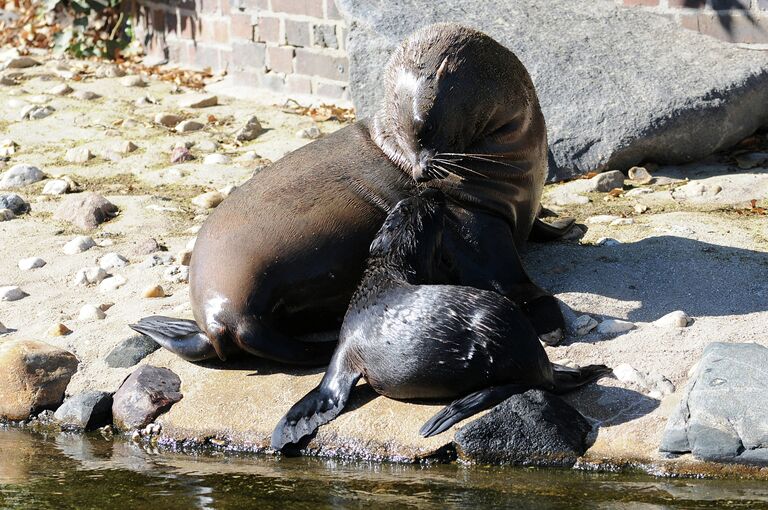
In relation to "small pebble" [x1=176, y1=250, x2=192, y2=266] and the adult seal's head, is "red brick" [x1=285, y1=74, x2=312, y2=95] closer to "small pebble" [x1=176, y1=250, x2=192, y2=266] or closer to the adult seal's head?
"small pebble" [x1=176, y1=250, x2=192, y2=266]

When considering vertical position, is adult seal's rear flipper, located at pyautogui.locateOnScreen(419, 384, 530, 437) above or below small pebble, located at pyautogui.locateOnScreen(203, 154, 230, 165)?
above

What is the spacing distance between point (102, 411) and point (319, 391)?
1.04 meters

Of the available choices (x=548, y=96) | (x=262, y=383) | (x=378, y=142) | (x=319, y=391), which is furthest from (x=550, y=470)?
(x=548, y=96)

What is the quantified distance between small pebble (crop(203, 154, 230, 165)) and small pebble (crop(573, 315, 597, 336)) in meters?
3.79

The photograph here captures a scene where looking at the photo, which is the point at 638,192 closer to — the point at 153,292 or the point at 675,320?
the point at 675,320

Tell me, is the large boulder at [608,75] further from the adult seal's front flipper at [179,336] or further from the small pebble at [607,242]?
the adult seal's front flipper at [179,336]

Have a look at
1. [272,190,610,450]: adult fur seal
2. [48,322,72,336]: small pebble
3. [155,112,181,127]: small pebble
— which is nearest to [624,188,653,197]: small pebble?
[272,190,610,450]: adult fur seal

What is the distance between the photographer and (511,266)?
5.44 m

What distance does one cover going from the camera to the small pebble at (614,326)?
5305 mm

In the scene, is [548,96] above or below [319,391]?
above

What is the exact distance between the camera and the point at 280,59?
9.98 metres

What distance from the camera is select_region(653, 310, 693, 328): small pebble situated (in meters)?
5.30

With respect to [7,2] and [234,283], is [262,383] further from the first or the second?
[7,2]

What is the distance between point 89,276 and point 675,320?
10.4 ft
